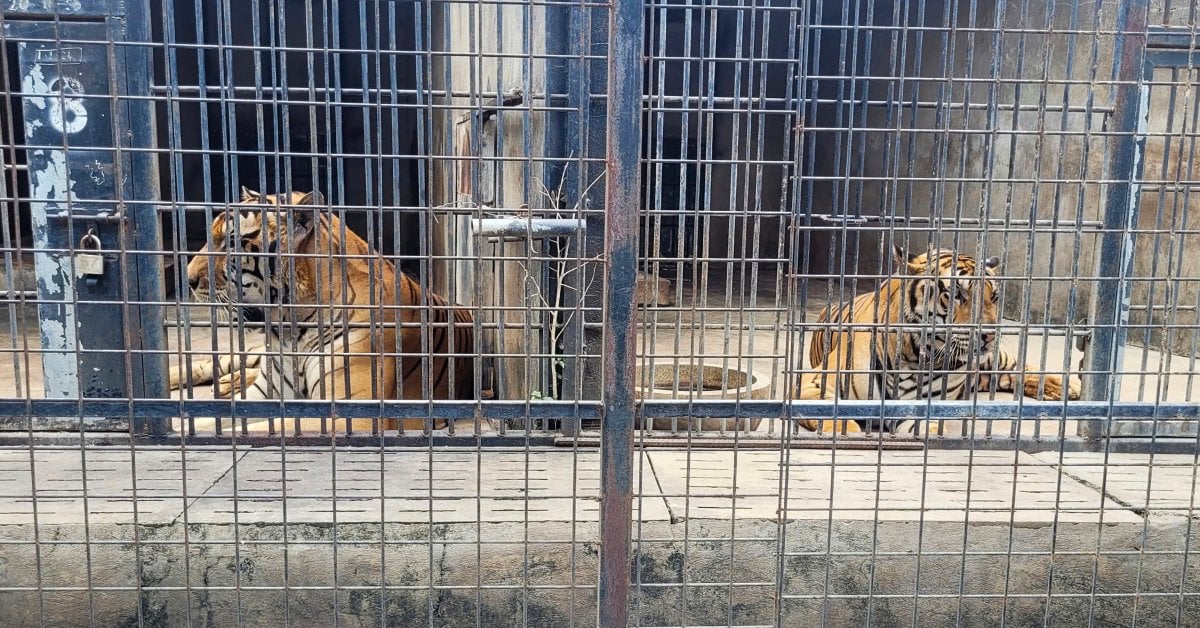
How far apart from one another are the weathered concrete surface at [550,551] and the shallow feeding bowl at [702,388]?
0.38 meters

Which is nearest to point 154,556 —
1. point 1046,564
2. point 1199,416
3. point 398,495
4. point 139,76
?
point 398,495

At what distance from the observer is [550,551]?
3348 millimetres

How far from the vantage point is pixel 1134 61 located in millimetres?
3840

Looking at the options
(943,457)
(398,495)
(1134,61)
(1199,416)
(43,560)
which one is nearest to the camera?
(1199,416)

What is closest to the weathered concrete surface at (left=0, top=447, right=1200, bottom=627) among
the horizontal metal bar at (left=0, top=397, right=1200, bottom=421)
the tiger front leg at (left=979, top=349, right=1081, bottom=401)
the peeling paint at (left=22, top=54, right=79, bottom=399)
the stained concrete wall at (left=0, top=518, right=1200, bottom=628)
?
the stained concrete wall at (left=0, top=518, right=1200, bottom=628)

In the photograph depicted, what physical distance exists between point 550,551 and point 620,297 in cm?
112

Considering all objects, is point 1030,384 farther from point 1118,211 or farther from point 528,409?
point 528,409

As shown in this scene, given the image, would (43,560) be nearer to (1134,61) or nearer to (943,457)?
(943,457)

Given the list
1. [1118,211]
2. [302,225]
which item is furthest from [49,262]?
[1118,211]

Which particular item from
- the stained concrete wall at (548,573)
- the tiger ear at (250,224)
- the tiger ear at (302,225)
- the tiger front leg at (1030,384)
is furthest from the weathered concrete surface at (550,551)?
the tiger front leg at (1030,384)

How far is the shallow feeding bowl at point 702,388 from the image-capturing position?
3.61 metres

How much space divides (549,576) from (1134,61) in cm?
300

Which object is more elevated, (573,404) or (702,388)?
(573,404)

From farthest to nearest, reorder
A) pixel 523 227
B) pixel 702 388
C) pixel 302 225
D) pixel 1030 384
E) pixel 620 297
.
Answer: pixel 1030 384, pixel 702 388, pixel 302 225, pixel 523 227, pixel 620 297
